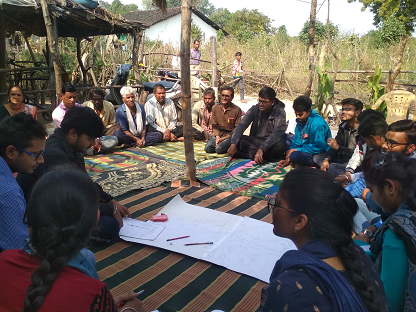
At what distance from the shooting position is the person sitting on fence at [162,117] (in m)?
6.22

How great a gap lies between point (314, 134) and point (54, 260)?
4.04m

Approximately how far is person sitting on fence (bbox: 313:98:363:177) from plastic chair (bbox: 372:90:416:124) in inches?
97.9

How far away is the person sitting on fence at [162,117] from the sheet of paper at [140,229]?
341cm

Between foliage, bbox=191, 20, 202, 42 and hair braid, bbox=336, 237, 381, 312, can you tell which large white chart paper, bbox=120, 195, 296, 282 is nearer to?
hair braid, bbox=336, 237, 381, 312

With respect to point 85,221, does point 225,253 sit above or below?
below

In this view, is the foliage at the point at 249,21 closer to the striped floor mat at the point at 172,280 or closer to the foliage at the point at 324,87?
the foliage at the point at 324,87

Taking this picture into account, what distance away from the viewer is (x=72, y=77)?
36.7 feet

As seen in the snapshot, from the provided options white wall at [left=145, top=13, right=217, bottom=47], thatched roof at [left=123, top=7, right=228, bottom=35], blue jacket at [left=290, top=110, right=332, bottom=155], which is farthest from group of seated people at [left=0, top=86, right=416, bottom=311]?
white wall at [left=145, top=13, right=217, bottom=47]

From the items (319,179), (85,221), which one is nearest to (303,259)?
(319,179)

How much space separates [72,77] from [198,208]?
9.54 meters

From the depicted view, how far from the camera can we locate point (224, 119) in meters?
5.87

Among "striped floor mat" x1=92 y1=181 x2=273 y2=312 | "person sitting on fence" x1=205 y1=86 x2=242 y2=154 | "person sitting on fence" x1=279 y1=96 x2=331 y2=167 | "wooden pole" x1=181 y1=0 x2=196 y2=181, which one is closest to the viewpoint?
"striped floor mat" x1=92 y1=181 x2=273 y2=312

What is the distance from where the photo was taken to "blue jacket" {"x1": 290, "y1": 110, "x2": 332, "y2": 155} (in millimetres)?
4520

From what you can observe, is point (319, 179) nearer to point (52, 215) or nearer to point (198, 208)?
point (52, 215)
